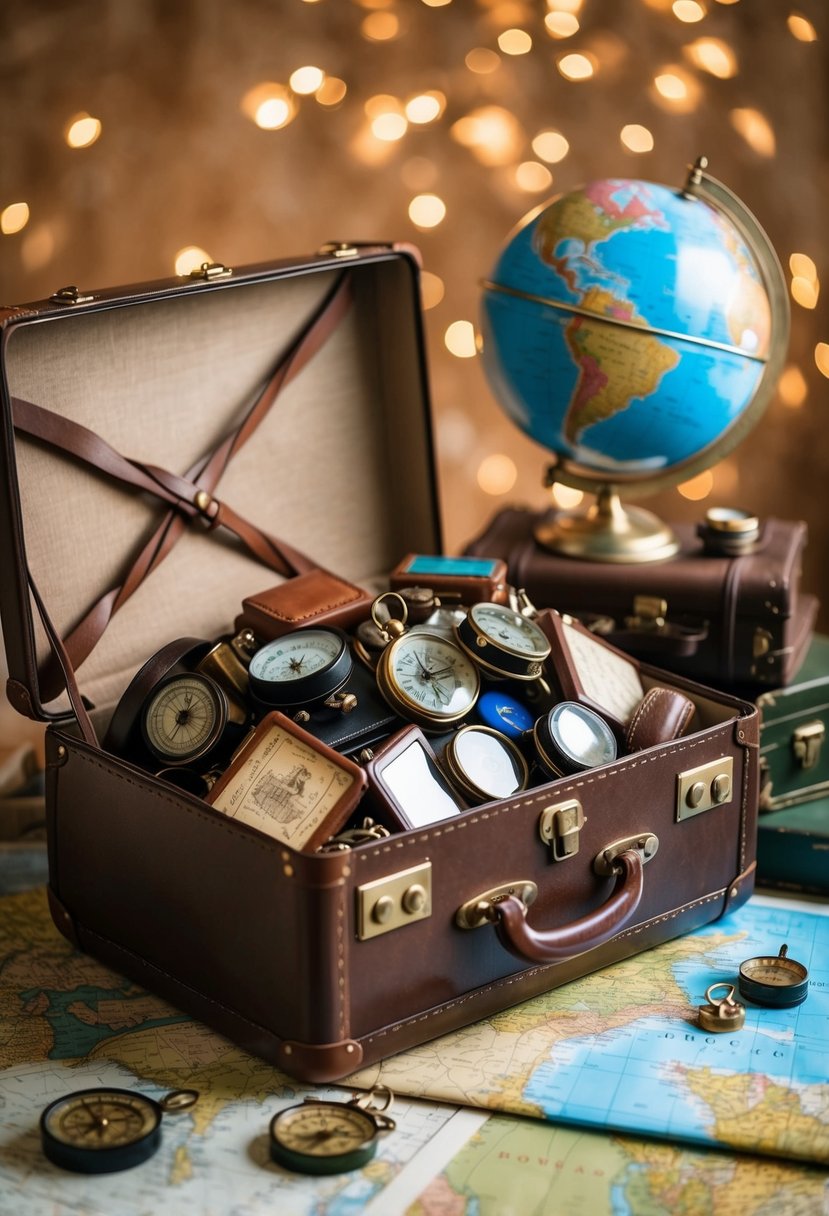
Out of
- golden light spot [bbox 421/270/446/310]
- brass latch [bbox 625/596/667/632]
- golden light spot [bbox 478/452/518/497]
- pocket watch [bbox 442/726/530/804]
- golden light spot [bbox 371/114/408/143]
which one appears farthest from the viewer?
golden light spot [bbox 478/452/518/497]

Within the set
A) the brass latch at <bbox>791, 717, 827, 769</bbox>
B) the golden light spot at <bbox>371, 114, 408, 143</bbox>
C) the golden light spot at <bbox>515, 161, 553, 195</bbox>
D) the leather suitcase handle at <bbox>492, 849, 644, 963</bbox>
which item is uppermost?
the golden light spot at <bbox>371, 114, 408, 143</bbox>

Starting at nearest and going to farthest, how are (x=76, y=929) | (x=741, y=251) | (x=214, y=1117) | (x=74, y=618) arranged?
Answer: 1. (x=214, y=1117)
2. (x=76, y=929)
3. (x=74, y=618)
4. (x=741, y=251)

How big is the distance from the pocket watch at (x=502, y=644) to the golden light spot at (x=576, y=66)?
6.43ft

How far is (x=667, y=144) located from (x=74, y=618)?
7.18 feet

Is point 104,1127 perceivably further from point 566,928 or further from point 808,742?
point 808,742

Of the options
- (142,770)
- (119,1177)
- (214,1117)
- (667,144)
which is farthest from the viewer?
(667,144)

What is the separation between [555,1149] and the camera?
6.50ft

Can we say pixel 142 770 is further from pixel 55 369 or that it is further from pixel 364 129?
pixel 364 129

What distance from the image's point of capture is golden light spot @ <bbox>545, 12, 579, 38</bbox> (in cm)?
378

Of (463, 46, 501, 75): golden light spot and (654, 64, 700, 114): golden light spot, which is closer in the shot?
(654, 64, 700, 114): golden light spot

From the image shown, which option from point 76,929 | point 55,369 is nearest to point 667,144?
point 55,369

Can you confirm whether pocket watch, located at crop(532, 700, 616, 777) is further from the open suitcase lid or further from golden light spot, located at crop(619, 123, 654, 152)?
golden light spot, located at crop(619, 123, 654, 152)

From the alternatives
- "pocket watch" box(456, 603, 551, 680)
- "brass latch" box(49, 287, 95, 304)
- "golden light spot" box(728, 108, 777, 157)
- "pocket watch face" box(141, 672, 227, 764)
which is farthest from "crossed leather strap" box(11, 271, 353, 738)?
"golden light spot" box(728, 108, 777, 157)

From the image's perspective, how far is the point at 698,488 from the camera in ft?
13.4
